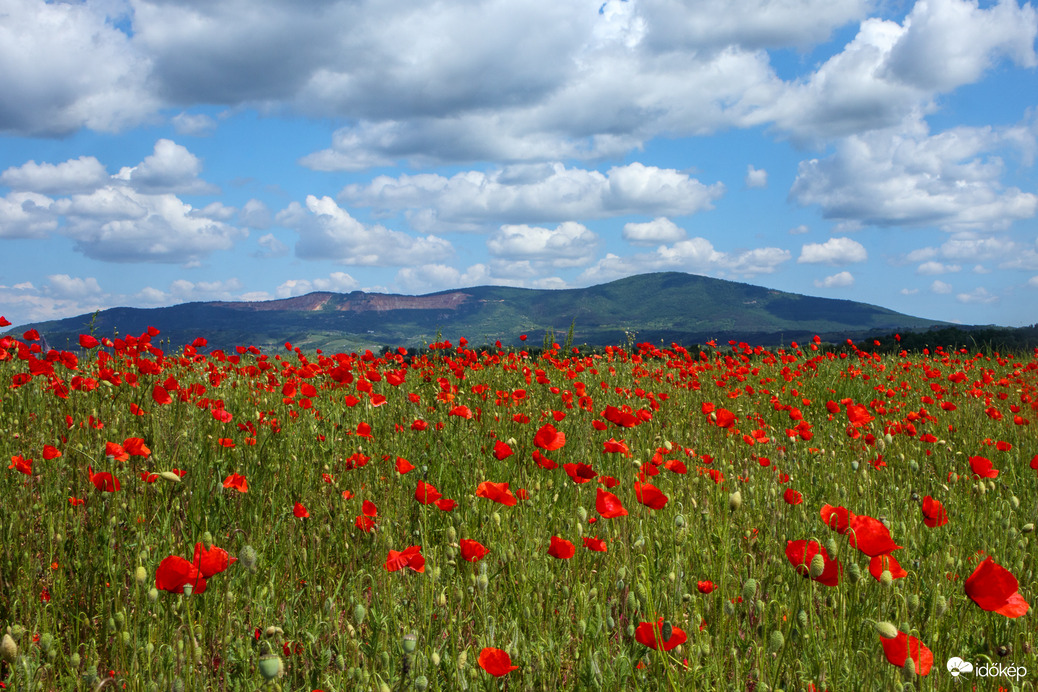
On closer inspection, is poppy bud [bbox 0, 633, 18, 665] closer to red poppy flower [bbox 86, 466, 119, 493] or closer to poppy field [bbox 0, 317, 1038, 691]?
poppy field [bbox 0, 317, 1038, 691]

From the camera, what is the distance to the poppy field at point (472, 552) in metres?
1.81

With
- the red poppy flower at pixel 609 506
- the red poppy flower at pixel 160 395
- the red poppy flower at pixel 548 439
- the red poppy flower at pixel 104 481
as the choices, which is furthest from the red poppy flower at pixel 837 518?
the red poppy flower at pixel 160 395

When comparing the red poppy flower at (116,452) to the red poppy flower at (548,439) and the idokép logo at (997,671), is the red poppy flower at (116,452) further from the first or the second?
the idokép logo at (997,671)

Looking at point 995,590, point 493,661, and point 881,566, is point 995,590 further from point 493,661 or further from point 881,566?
point 493,661

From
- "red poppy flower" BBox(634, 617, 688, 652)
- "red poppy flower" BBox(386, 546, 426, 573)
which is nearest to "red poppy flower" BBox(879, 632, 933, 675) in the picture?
"red poppy flower" BBox(634, 617, 688, 652)

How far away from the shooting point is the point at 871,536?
1.65 meters

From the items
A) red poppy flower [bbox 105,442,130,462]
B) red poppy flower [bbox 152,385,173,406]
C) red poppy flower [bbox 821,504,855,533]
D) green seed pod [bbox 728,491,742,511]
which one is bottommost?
green seed pod [bbox 728,491,742,511]

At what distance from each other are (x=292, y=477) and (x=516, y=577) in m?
1.66

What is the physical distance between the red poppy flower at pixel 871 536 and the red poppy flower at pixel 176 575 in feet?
5.63

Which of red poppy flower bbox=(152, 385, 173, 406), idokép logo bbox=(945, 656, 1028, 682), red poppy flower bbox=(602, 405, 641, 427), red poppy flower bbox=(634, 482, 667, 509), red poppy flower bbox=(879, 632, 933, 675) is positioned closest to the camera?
red poppy flower bbox=(879, 632, 933, 675)

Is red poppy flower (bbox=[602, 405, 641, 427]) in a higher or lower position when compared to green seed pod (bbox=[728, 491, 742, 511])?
higher

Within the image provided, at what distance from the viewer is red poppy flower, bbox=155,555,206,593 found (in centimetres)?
162

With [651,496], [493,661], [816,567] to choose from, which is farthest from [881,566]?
[493,661]

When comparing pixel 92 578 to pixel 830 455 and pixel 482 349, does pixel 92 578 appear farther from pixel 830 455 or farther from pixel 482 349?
pixel 482 349
